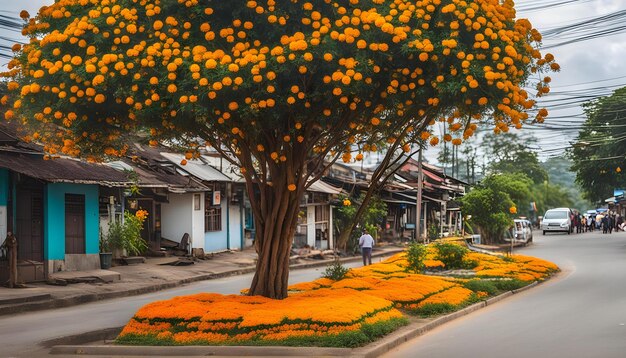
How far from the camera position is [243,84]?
12914mm

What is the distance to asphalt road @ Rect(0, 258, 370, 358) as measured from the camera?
46.8ft

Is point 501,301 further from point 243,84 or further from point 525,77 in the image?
point 243,84

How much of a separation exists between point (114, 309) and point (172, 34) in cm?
865

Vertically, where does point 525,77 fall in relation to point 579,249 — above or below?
above

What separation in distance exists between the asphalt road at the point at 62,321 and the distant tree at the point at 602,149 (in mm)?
41849

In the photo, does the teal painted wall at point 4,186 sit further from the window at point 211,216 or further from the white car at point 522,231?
the white car at point 522,231

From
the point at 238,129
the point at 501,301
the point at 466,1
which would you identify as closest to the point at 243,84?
the point at 238,129

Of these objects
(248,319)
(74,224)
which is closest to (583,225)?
(74,224)

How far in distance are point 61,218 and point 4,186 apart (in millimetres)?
3237

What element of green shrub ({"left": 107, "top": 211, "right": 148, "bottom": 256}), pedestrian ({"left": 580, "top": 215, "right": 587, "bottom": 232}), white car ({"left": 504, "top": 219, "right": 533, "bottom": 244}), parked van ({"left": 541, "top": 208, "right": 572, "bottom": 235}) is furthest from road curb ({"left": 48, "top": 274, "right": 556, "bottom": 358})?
pedestrian ({"left": 580, "top": 215, "right": 587, "bottom": 232})

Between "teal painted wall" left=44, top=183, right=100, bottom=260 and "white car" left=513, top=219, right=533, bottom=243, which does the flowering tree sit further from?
"white car" left=513, top=219, right=533, bottom=243

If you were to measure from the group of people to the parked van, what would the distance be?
6.78ft

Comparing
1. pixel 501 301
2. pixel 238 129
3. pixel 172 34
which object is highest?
pixel 172 34

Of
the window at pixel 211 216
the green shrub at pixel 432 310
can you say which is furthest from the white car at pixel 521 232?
the green shrub at pixel 432 310
